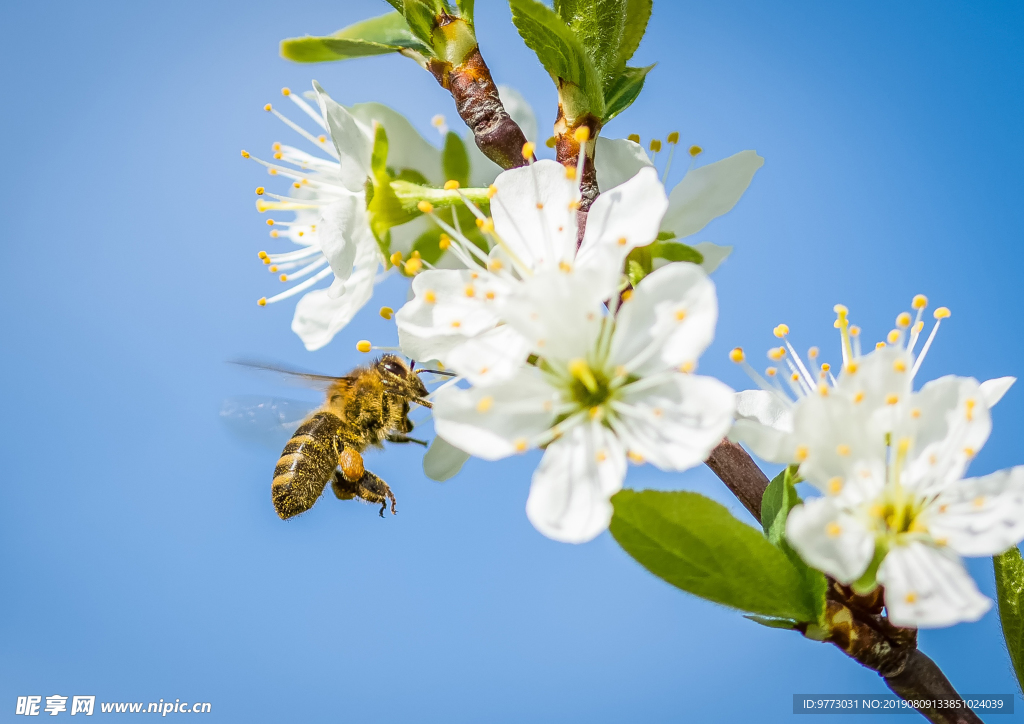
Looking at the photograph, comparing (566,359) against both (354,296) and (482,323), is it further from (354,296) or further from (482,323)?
(354,296)

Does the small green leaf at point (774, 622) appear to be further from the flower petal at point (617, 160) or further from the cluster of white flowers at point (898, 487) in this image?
the flower petal at point (617, 160)

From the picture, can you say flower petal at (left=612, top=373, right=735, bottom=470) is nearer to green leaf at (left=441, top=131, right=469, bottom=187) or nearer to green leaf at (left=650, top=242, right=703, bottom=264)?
green leaf at (left=650, top=242, right=703, bottom=264)

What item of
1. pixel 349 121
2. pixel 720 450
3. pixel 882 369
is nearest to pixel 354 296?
pixel 349 121

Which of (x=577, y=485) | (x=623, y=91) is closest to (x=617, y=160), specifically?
(x=623, y=91)

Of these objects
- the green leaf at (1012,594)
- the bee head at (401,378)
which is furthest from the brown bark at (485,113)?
the green leaf at (1012,594)

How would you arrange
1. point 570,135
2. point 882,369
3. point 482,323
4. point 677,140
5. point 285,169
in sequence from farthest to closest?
point 285,169
point 677,140
point 570,135
point 482,323
point 882,369

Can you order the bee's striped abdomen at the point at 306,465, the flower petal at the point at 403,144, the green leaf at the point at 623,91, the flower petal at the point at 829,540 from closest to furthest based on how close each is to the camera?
the flower petal at the point at 829,540 → the green leaf at the point at 623,91 → the flower petal at the point at 403,144 → the bee's striped abdomen at the point at 306,465
